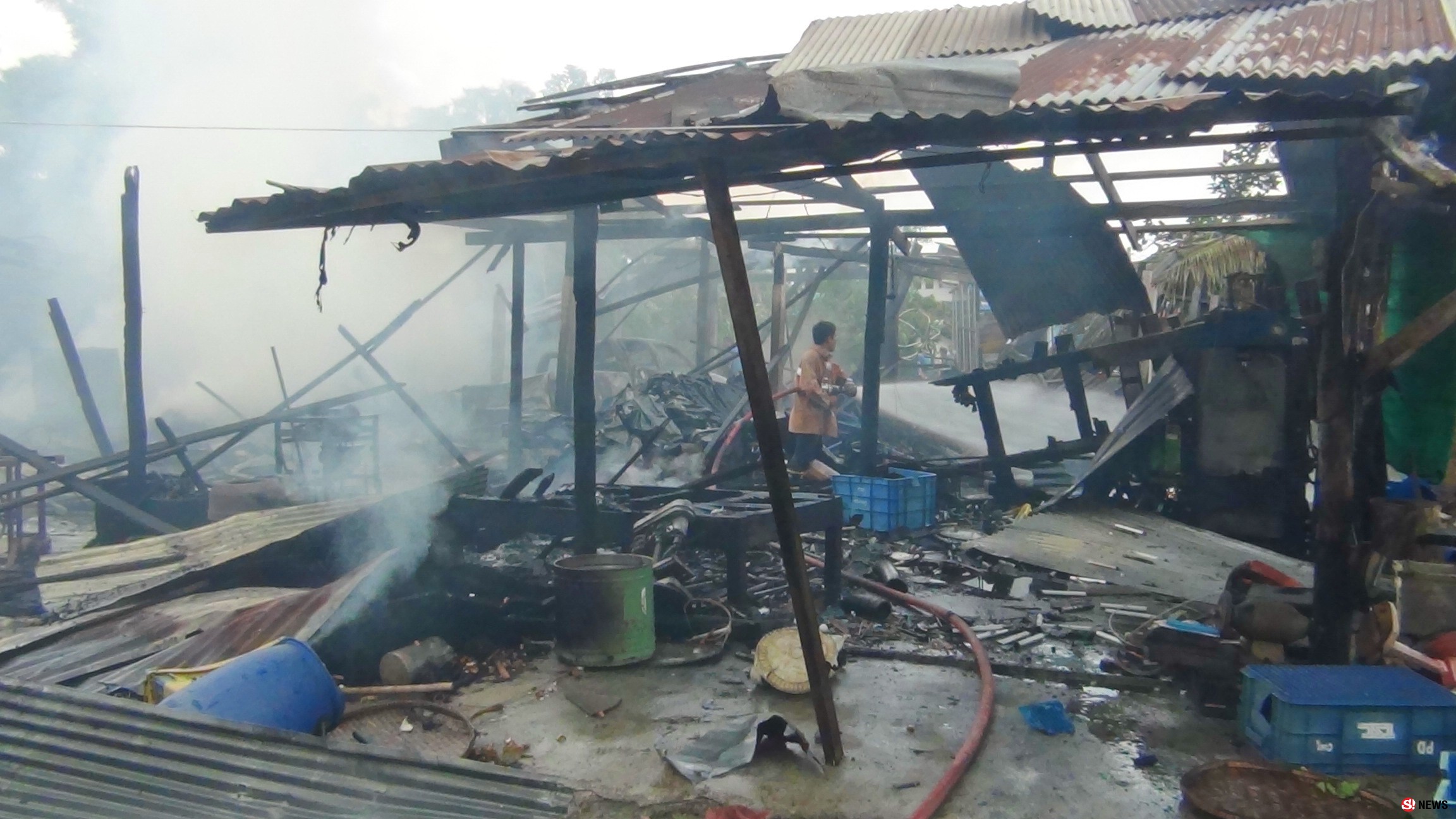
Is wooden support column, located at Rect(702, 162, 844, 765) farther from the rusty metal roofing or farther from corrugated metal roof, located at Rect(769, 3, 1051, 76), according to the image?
the rusty metal roofing

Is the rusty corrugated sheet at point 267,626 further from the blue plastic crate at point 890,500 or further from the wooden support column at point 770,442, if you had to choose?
the blue plastic crate at point 890,500

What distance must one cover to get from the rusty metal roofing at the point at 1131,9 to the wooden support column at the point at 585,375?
4848 millimetres

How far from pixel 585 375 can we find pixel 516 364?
16.5 ft

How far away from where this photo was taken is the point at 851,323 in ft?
79.4

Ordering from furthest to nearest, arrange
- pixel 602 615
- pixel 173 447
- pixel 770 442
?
pixel 173 447 < pixel 602 615 < pixel 770 442

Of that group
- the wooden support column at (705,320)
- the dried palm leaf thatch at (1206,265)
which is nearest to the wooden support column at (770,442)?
the dried palm leaf thatch at (1206,265)

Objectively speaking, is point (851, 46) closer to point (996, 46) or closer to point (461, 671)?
point (996, 46)

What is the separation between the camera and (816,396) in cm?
1035

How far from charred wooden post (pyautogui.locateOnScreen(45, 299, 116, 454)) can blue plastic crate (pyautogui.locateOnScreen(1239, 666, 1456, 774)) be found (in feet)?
36.1

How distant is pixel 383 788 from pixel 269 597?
298cm

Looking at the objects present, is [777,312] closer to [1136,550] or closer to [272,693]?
[1136,550]

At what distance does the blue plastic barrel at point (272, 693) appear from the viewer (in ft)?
13.5

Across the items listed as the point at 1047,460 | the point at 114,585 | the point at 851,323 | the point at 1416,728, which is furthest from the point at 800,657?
the point at 851,323

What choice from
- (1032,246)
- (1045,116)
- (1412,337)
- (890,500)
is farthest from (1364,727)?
(1032,246)
